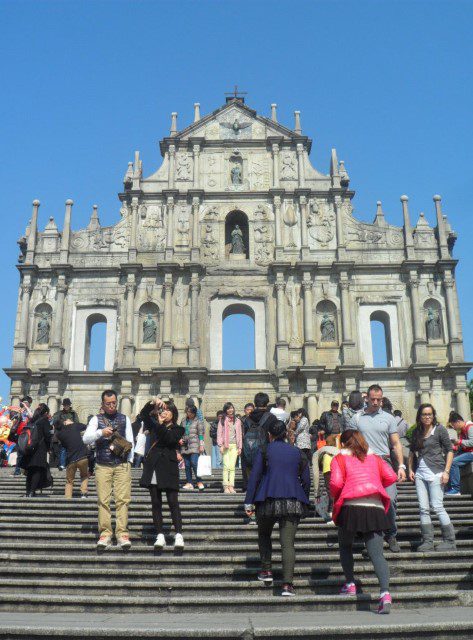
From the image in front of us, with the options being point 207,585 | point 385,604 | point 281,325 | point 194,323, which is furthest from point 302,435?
point 194,323

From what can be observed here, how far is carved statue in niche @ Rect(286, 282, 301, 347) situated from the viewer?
27.4 metres

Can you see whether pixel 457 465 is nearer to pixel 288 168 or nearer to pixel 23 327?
pixel 23 327

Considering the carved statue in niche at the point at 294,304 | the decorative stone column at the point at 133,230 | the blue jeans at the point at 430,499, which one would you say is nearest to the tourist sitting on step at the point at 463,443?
the blue jeans at the point at 430,499

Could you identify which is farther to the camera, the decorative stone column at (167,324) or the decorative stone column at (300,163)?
the decorative stone column at (300,163)

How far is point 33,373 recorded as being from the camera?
2720 centimetres

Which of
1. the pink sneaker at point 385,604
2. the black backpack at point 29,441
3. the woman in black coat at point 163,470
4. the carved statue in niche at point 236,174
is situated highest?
the carved statue in niche at point 236,174

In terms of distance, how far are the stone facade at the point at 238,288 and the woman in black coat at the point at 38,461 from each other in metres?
13.9

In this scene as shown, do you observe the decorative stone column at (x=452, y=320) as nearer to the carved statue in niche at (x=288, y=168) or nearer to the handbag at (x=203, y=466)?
the carved statue in niche at (x=288, y=168)

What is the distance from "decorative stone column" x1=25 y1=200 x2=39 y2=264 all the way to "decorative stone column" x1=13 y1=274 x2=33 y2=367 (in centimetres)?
77

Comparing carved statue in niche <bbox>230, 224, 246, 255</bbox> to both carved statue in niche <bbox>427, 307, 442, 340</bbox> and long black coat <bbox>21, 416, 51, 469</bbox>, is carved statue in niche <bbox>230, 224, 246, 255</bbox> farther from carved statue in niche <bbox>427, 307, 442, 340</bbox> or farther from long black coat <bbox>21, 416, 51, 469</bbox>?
long black coat <bbox>21, 416, 51, 469</bbox>

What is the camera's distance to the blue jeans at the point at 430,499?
882cm

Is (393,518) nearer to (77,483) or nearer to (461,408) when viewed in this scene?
(77,483)

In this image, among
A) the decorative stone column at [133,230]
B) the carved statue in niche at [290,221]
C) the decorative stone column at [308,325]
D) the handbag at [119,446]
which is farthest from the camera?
the carved statue in niche at [290,221]

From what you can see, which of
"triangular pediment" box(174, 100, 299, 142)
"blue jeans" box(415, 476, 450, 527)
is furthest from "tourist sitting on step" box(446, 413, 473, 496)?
"triangular pediment" box(174, 100, 299, 142)
